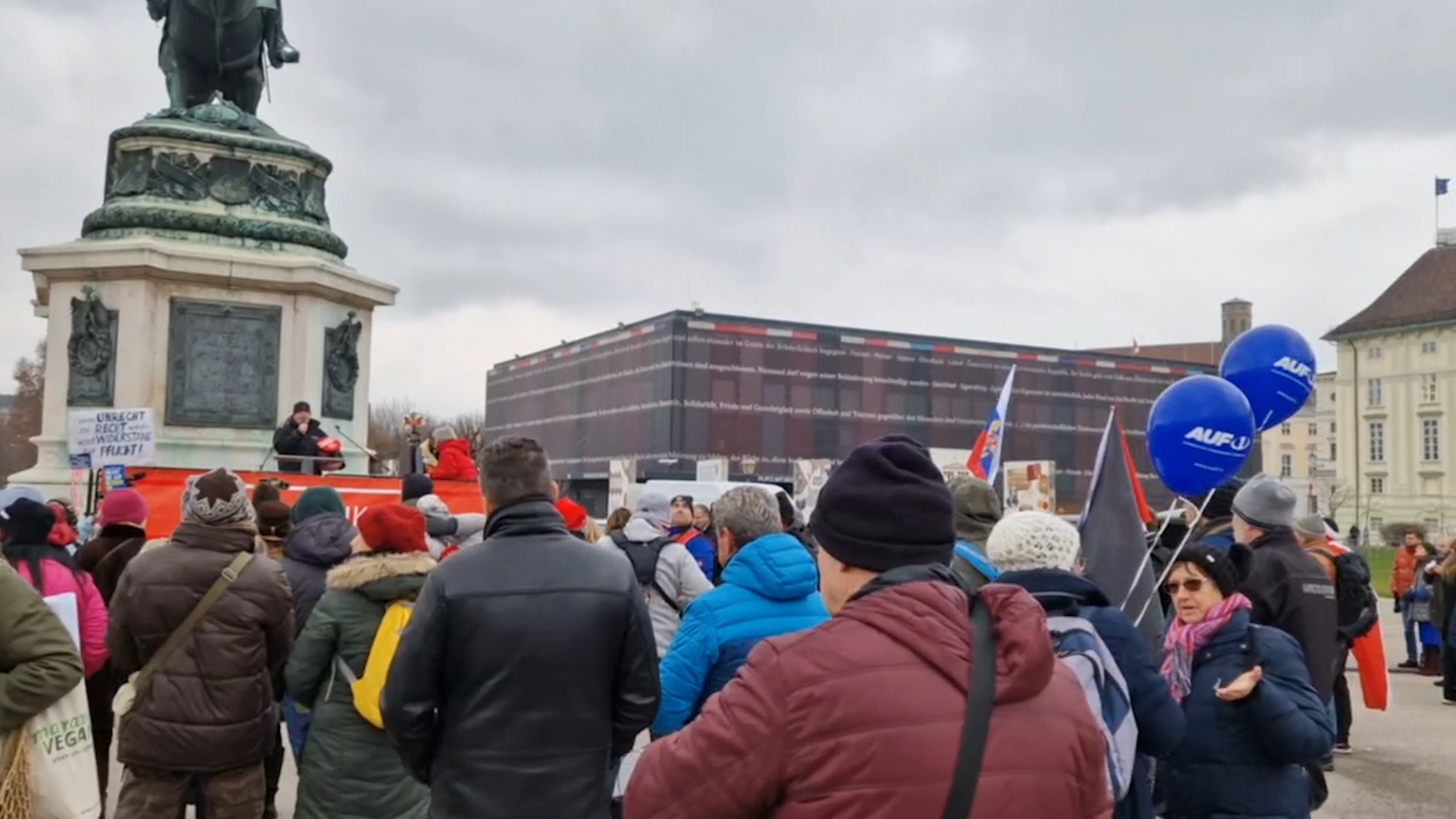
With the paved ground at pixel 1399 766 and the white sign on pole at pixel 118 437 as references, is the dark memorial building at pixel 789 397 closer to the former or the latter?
the white sign on pole at pixel 118 437

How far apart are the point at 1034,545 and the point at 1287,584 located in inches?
102

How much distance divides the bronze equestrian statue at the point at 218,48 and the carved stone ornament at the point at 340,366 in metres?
3.12

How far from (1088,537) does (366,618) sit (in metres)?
2.93

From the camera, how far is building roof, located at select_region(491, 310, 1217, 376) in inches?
2539

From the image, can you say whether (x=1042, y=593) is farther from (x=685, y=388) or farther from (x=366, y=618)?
(x=685, y=388)

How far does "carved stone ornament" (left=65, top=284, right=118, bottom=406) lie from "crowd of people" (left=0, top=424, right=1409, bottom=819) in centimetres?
634

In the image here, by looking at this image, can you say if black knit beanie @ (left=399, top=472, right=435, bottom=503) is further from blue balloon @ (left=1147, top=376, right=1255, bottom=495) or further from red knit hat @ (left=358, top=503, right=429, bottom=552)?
blue balloon @ (left=1147, top=376, right=1255, bottom=495)

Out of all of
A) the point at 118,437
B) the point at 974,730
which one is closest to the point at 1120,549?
the point at 974,730

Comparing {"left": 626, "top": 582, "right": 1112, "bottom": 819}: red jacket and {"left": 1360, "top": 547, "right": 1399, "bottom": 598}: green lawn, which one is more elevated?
{"left": 626, "top": 582, "right": 1112, "bottom": 819}: red jacket

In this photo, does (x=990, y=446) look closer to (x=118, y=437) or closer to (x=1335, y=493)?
(x=118, y=437)

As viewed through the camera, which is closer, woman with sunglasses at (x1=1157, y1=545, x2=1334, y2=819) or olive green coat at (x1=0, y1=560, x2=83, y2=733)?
olive green coat at (x1=0, y1=560, x2=83, y2=733)

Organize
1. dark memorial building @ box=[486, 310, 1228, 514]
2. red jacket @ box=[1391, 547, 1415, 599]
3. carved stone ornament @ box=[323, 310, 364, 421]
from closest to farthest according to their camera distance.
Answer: carved stone ornament @ box=[323, 310, 364, 421] → red jacket @ box=[1391, 547, 1415, 599] → dark memorial building @ box=[486, 310, 1228, 514]

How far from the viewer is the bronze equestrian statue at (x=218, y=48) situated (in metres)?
14.1

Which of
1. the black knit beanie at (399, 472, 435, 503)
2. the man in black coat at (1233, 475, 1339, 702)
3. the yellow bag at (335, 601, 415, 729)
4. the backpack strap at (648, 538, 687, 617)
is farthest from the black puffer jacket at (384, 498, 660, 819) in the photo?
the black knit beanie at (399, 472, 435, 503)
